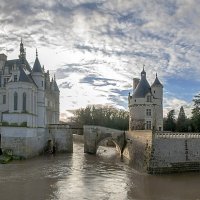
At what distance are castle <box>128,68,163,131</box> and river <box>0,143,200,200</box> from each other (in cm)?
1109

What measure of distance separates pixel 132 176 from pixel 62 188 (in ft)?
26.9

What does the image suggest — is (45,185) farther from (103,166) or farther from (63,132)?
(63,132)

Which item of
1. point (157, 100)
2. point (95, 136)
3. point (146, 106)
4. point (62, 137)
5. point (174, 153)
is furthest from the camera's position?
point (62, 137)

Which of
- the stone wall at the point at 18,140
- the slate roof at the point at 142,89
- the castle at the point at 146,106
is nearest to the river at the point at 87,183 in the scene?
the stone wall at the point at 18,140

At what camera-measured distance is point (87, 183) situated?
28.0 metres

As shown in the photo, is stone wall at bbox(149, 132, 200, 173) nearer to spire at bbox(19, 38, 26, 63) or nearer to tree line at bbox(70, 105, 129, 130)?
spire at bbox(19, 38, 26, 63)

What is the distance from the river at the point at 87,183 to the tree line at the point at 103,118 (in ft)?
128

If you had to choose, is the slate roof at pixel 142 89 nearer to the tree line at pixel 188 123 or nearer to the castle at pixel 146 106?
the castle at pixel 146 106

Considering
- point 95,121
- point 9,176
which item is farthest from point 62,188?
point 95,121

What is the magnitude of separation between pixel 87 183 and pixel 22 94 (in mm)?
19227

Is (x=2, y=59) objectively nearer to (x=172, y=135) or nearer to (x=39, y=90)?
(x=39, y=90)

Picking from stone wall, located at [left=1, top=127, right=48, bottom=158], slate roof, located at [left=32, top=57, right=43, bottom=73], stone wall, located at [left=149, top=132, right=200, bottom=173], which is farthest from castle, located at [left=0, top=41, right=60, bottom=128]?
stone wall, located at [left=149, top=132, right=200, bottom=173]

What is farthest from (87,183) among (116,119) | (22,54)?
(116,119)

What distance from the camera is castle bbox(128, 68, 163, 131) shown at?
47.9m
